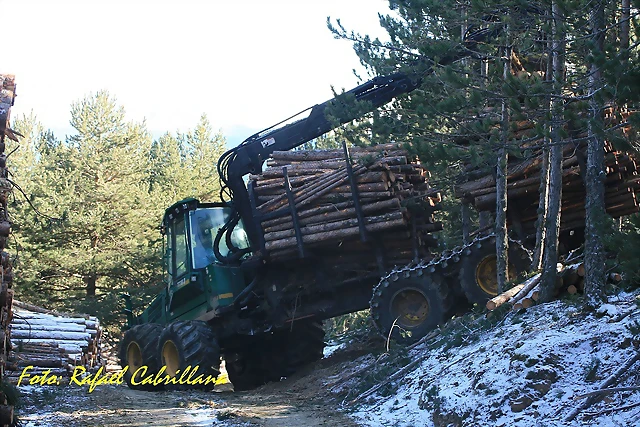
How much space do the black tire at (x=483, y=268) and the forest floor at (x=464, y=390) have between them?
46 cm

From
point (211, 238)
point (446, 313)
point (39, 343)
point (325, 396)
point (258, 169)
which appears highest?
point (258, 169)

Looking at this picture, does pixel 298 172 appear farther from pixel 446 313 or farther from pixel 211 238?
pixel 446 313

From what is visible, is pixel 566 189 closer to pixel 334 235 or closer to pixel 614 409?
pixel 334 235

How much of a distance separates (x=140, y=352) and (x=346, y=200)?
15.9 feet

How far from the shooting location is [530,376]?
23.0 ft

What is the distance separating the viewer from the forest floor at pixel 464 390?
6.55 m

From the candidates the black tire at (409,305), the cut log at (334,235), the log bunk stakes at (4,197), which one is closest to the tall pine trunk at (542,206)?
the black tire at (409,305)

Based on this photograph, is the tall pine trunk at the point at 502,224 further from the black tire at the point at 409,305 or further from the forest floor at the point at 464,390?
the black tire at the point at 409,305

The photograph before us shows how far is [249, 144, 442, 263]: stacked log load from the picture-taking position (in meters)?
11.8

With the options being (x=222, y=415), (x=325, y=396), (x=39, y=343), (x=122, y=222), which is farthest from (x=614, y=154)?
(x=122, y=222)

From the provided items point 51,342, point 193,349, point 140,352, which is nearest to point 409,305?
point 193,349

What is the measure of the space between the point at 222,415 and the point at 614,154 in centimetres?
646

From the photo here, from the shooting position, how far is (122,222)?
1123 inches

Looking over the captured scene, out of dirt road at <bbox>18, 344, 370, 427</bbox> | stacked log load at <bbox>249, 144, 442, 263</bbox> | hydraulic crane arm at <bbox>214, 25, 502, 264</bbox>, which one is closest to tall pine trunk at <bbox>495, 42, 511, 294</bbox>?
stacked log load at <bbox>249, 144, 442, 263</bbox>
